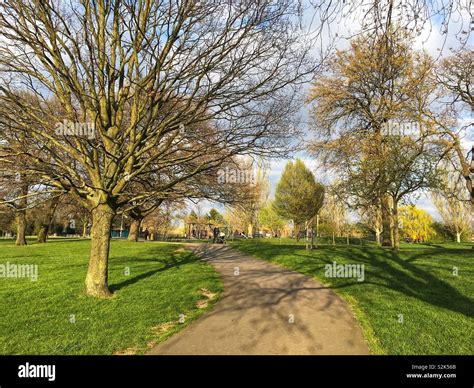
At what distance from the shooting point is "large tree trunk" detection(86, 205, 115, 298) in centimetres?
841

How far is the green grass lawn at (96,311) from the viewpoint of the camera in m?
5.35

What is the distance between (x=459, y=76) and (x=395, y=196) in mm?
7681

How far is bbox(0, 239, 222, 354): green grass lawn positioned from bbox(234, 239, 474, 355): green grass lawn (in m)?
3.70

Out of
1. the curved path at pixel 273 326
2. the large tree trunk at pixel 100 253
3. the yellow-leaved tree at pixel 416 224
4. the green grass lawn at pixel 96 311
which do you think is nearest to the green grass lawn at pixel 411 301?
the curved path at pixel 273 326

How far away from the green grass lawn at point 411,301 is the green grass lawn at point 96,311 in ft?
12.1

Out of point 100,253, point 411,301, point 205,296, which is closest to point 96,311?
point 100,253

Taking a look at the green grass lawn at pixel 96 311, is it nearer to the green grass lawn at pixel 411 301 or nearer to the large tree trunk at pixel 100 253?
the large tree trunk at pixel 100 253

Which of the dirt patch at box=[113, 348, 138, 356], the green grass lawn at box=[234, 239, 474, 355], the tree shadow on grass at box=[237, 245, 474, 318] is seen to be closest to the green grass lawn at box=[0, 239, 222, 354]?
the dirt patch at box=[113, 348, 138, 356]

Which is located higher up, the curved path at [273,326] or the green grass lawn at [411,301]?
the green grass lawn at [411,301]

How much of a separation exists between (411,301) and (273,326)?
3.88 meters

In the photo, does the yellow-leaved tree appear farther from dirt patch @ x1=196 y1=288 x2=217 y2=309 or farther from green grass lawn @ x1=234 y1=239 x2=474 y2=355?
dirt patch @ x1=196 y1=288 x2=217 y2=309

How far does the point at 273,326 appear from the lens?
6.19m
